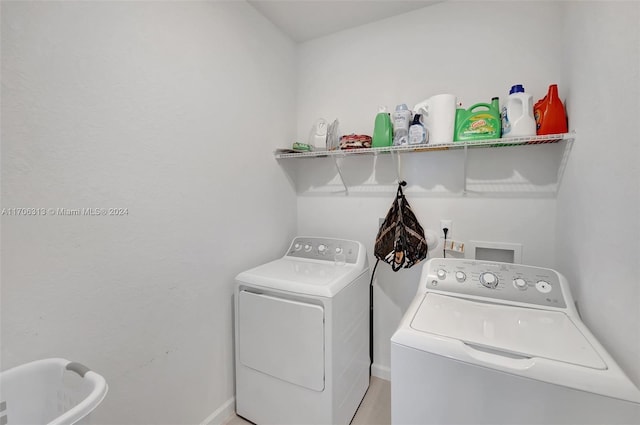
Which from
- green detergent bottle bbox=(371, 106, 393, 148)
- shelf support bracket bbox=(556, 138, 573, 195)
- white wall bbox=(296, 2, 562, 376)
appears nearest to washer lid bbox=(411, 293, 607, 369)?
white wall bbox=(296, 2, 562, 376)

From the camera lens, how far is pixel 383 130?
6.11ft

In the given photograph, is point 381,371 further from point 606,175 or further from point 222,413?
point 606,175

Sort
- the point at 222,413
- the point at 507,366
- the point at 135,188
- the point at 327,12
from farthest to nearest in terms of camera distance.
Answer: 1. the point at 327,12
2. the point at 222,413
3. the point at 135,188
4. the point at 507,366

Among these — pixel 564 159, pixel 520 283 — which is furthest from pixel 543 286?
pixel 564 159

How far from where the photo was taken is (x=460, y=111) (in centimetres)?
165

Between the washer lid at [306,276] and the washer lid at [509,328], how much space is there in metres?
0.49

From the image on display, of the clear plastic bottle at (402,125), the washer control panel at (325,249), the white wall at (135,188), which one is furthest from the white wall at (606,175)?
the white wall at (135,188)

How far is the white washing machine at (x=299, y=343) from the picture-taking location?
1.47m

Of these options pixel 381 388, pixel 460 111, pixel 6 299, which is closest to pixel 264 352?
pixel 381 388

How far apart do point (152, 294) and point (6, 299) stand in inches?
19.7

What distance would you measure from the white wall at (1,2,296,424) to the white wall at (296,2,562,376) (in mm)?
569

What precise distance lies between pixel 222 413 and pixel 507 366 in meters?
1.65

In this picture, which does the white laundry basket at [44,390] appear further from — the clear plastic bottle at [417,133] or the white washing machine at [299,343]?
the clear plastic bottle at [417,133]

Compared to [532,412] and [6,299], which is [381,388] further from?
Result: [6,299]
